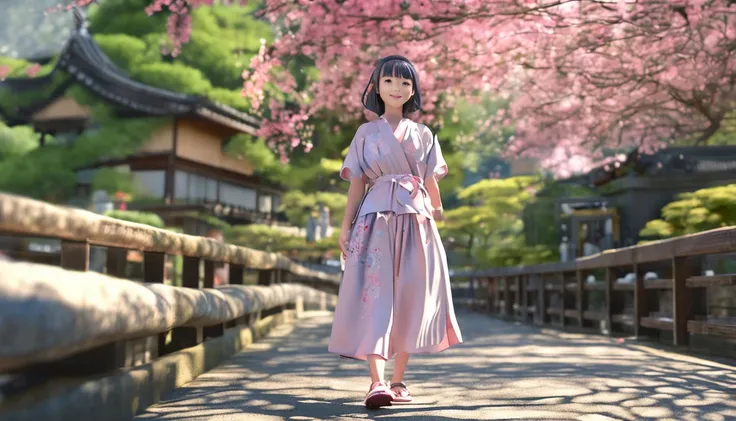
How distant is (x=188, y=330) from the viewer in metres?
5.09

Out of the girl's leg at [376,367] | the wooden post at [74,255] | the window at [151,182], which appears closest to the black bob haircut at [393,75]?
the girl's leg at [376,367]

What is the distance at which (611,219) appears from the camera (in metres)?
22.5

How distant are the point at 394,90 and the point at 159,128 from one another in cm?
2170

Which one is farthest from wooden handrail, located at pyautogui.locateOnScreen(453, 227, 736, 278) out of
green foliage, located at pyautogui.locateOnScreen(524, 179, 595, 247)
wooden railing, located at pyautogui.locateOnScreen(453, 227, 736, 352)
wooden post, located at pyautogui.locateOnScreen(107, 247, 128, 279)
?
green foliage, located at pyautogui.locateOnScreen(524, 179, 595, 247)

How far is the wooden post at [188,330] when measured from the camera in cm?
507

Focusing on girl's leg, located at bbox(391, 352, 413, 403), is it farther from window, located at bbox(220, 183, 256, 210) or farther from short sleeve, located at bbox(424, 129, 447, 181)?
window, located at bbox(220, 183, 256, 210)

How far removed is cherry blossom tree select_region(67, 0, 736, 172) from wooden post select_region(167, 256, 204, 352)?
3.35 metres

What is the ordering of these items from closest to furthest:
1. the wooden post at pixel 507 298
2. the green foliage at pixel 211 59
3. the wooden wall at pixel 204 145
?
the wooden post at pixel 507 298 → the wooden wall at pixel 204 145 → the green foliage at pixel 211 59

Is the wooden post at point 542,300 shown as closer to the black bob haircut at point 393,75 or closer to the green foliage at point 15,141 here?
the black bob haircut at point 393,75

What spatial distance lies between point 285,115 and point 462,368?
244 inches

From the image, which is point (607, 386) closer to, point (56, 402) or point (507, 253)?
point (56, 402)

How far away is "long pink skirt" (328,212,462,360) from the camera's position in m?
4.13

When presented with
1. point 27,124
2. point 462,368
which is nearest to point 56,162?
point 27,124

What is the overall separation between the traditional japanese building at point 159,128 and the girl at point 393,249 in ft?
65.6
